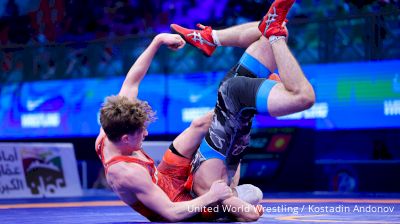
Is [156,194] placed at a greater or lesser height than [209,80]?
greater

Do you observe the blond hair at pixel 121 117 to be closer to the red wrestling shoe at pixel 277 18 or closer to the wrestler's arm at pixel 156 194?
the wrestler's arm at pixel 156 194

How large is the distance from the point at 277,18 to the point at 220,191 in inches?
34.0

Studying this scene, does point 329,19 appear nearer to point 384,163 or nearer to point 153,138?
point 384,163

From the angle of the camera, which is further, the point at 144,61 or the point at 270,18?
the point at 144,61

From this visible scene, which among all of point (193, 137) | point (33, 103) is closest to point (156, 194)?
point (193, 137)

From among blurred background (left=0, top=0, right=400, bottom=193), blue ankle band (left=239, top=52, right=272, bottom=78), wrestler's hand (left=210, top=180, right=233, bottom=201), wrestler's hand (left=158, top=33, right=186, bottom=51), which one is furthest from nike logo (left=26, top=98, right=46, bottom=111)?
wrestler's hand (left=210, top=180, right=233, bottom=201)

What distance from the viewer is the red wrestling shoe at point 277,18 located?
328 centimetres

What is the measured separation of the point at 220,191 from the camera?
3314 millimetres

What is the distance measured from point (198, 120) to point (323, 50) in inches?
218

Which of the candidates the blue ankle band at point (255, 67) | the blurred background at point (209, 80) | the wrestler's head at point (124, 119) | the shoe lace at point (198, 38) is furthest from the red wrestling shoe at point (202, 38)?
the blurred background at point (209, 80)

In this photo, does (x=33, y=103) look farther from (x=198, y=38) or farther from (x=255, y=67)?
(x=255, y=67)

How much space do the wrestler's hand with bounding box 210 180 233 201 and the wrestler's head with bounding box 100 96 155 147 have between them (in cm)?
42

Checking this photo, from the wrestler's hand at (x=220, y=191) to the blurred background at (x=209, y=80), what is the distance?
453 centimetres

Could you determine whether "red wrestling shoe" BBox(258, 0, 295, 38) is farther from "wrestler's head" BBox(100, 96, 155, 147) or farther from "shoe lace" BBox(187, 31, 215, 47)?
"wrestler's head" BBox(100, 96, 155, 147)
